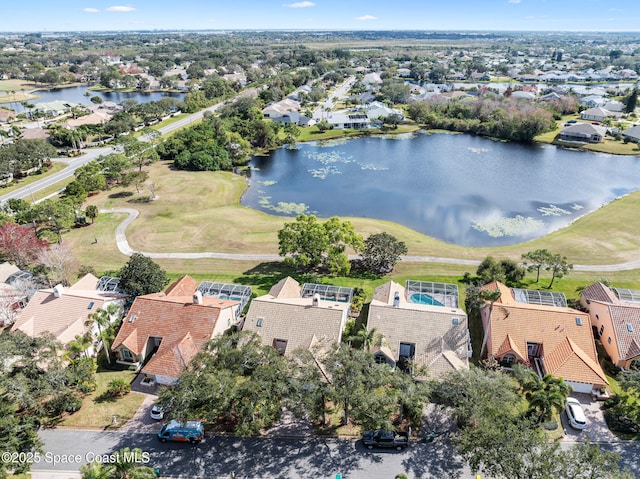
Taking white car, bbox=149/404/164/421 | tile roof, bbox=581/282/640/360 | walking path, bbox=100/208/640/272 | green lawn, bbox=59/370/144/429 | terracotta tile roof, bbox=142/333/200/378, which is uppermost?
tile roof, bbox=581/282/640/360

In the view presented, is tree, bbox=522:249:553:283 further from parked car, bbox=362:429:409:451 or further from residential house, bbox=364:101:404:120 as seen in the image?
residential house, bbox=364:101:404:120

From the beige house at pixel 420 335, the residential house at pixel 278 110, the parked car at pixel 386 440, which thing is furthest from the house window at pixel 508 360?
the residential house at pixel 278 110

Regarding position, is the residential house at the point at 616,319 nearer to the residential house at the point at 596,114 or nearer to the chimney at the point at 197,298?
the chimney at the point at 197,298

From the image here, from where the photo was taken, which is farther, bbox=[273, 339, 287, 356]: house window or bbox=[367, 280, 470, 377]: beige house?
bbox=[273, 339, 287, 356]: house window

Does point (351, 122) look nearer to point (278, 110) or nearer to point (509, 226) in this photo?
point (278, 110)

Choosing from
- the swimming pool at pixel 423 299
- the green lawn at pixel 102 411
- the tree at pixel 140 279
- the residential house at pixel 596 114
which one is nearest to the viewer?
the green lawn at pixel 102 411

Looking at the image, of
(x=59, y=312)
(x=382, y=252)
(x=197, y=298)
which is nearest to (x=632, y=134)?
(x=382, y=252)

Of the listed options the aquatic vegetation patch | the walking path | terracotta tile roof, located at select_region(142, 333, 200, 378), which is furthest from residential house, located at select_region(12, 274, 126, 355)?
the aquatic vegetation patch
